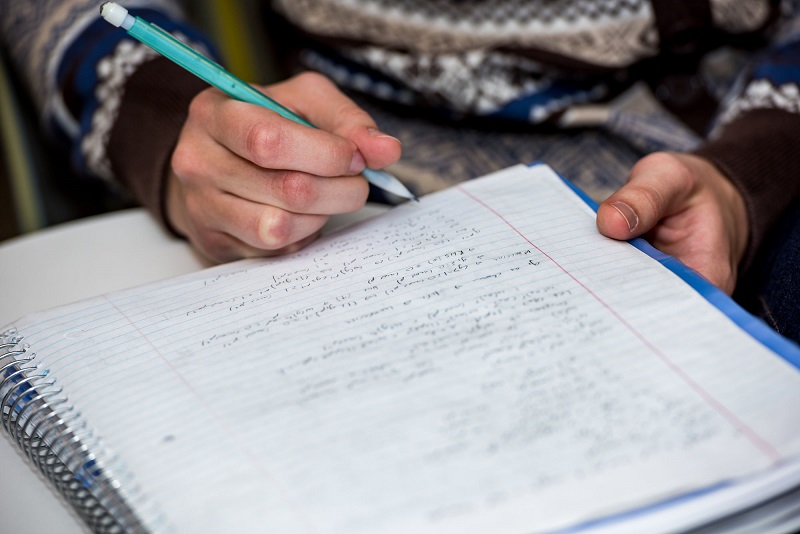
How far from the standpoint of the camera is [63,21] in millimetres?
747

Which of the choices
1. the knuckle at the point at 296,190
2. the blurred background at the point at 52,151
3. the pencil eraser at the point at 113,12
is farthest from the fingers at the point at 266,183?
the blurred background at the point at 52,151

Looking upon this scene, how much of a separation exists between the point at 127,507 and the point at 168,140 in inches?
13.7

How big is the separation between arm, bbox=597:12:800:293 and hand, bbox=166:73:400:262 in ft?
0.52

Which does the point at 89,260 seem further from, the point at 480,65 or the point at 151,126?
the point at 480,65

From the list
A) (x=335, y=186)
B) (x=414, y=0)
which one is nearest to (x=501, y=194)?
(x=335, y=186)

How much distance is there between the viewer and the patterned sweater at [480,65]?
0.66 meters

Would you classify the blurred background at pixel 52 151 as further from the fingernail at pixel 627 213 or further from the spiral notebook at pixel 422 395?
the fingernail at pixel 627 213

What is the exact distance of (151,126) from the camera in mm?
625

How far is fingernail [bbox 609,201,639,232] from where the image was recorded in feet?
1.47

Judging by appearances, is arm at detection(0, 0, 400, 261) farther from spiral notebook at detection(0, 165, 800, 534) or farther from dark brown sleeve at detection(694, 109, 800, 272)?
dark brown sleeve at detection(694, 109, 800, 272)

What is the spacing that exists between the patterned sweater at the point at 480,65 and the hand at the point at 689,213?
0.26 ft

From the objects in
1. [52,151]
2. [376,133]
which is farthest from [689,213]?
[52,151]

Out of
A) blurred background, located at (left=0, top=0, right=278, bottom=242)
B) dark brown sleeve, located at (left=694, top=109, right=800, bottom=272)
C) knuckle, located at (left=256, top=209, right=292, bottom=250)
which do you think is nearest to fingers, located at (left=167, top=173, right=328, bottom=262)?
knuckle, located at (left=256, top=209, right=292, bottom=250)

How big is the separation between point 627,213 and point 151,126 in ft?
1.25
